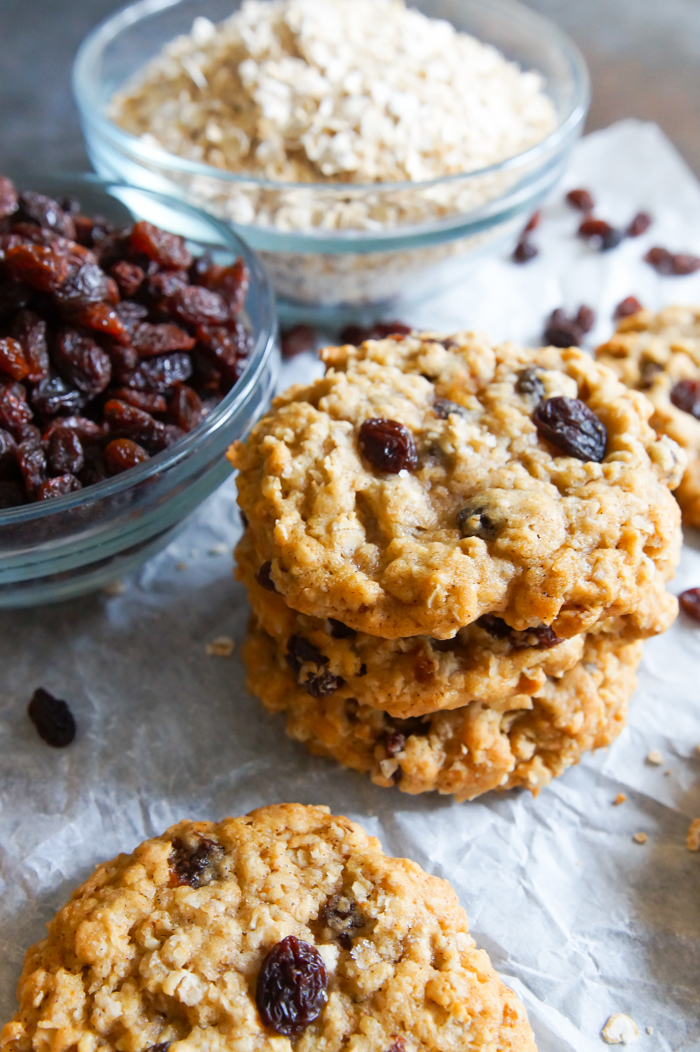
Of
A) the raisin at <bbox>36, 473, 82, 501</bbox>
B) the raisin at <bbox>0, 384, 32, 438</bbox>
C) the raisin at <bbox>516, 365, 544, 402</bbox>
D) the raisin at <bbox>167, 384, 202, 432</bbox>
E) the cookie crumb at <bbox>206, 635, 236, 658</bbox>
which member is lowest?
the cookie crumb at <bbox>206, 635, 236, 658</bbox>

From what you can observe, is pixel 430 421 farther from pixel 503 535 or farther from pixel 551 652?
pixel 551 652

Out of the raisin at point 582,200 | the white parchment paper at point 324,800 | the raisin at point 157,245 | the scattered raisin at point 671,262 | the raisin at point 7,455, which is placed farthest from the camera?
the raisin at point 582,200

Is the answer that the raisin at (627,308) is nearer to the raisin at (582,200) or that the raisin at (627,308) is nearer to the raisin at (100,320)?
→ the raisin at (582,200)

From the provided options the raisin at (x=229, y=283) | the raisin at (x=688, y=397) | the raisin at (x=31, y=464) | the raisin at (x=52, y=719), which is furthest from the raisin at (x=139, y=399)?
the raisin at (x=688, y=397)

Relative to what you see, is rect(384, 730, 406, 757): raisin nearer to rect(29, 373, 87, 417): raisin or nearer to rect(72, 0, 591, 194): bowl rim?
rect(29, 373, 87, 417): raisin

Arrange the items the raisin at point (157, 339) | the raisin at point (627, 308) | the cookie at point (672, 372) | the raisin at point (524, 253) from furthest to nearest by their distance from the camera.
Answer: the raisin at point (524, 253)
the raisin at point (627, 308)
the cookie at point (672, 372)
the raisin at point (157, 339)

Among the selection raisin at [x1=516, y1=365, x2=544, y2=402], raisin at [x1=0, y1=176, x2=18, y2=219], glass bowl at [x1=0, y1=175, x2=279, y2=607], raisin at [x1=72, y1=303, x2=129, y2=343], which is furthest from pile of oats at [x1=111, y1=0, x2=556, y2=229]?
raisin at [x1=516, y1=365, x2=544, y2=402]

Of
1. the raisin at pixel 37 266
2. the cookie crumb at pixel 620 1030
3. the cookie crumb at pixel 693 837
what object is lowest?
the cookie crumb at pixel 620 1030

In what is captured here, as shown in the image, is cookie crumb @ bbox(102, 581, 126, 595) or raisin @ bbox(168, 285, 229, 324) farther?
cookie crumb @ bbox(102, 581, 126, 595)
